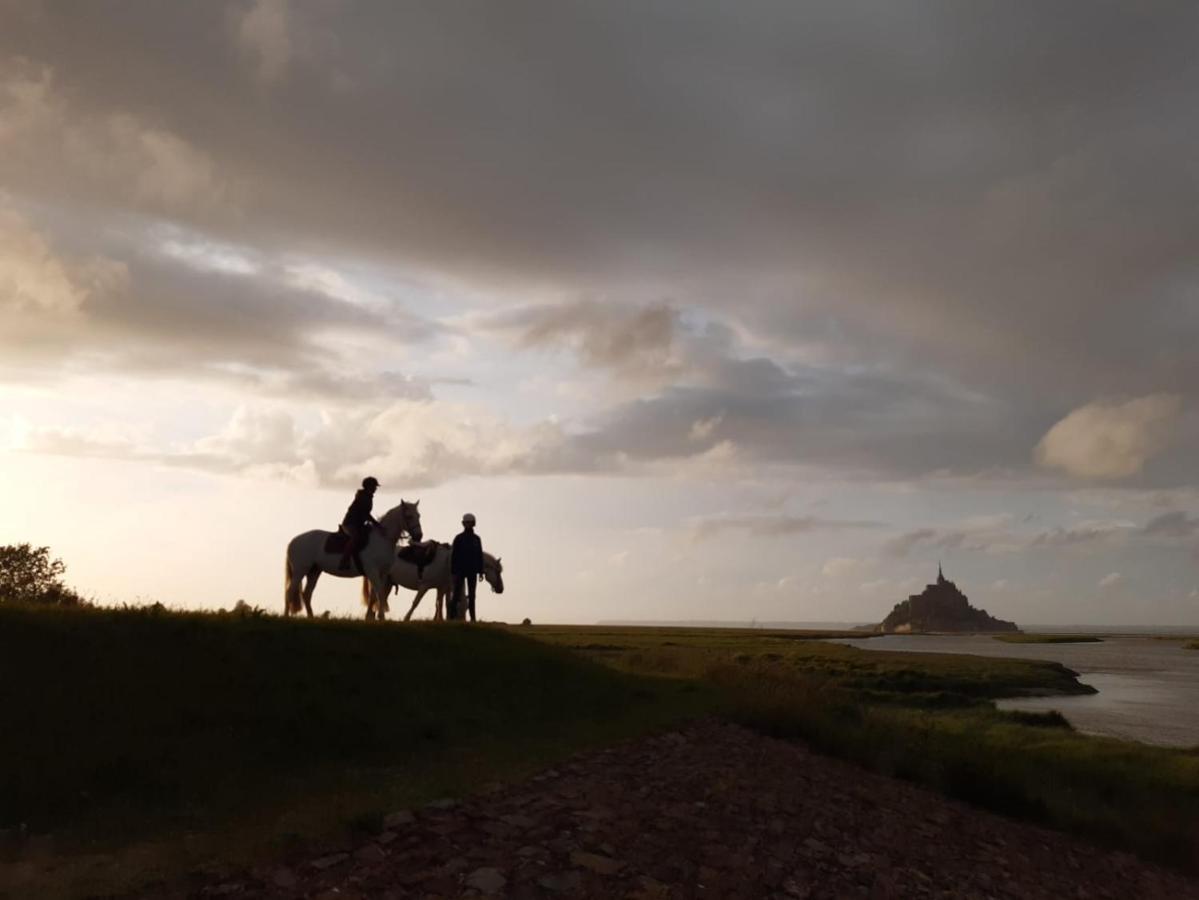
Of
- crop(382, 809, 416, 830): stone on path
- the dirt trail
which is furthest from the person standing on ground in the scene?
crop(382, 809, 416, 830): stone on path

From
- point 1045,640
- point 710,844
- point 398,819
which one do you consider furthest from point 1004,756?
point 1045,640

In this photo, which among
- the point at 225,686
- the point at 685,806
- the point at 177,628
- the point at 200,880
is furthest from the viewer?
the point at 177,628

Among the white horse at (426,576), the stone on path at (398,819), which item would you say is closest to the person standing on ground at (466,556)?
the white horse at (426,576)

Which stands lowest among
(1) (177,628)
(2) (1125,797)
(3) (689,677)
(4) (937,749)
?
(2) (1125,797)

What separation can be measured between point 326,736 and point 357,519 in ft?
33.6

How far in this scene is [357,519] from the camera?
2339cm

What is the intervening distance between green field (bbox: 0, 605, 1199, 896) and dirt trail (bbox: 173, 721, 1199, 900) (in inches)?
29.6

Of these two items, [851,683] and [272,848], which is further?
[851,683]

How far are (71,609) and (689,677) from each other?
49.0 feet

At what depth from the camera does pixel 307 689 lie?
15.0 metres

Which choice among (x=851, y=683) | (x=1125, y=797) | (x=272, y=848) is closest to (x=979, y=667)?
(x=851, y=683)

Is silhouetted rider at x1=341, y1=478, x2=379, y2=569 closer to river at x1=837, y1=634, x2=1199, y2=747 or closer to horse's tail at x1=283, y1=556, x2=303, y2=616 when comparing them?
horse's tail at x1=283, y1=556, x2=303, y2=616

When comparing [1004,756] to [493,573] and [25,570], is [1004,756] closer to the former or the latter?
[493,573]

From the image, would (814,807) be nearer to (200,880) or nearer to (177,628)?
(200,880)
